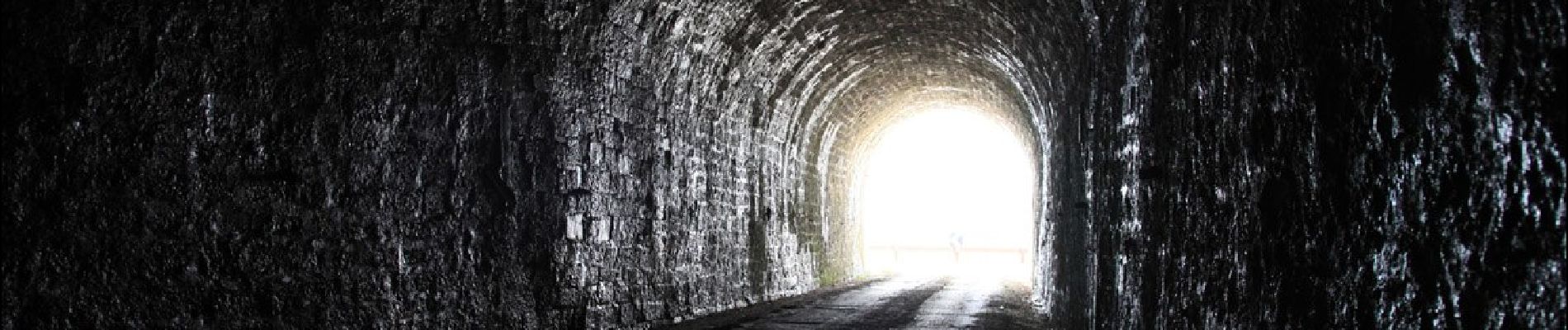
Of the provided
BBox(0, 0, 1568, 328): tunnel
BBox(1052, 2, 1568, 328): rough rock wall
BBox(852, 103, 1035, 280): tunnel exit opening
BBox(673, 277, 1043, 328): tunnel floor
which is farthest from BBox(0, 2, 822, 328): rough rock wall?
BBox(852, 103, 1035, 280): tunnel exit opening

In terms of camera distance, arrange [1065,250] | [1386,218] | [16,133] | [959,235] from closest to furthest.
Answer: [1386,218]
[16,133]
[1065,250]
[959,235]

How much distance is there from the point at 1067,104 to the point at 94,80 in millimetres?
6267

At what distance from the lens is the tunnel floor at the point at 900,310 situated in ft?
33.3

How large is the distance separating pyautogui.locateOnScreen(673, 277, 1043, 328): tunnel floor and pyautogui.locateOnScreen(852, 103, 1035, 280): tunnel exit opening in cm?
185

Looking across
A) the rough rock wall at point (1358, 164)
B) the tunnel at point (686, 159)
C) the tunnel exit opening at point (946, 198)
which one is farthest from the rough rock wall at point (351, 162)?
the tunnel exit opening at point (946, 198)

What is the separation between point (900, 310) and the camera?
12039mm

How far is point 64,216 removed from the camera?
15.5 ft

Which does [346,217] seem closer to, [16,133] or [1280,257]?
[16,133]

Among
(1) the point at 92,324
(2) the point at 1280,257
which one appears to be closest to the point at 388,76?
(1) the point at 92,324

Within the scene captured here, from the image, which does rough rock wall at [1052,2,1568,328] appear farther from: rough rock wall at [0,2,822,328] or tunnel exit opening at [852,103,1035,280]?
tunnel exit opening at [852,103,1035,280]

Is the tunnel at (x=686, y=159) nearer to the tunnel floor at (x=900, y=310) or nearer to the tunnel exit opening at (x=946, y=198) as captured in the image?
the tunnel floor at (x=900, y=310)

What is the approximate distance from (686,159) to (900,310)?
300cm

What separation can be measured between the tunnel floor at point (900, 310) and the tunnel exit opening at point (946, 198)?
185 centimetres

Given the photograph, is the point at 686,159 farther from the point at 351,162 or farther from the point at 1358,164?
the point at 1358,164
